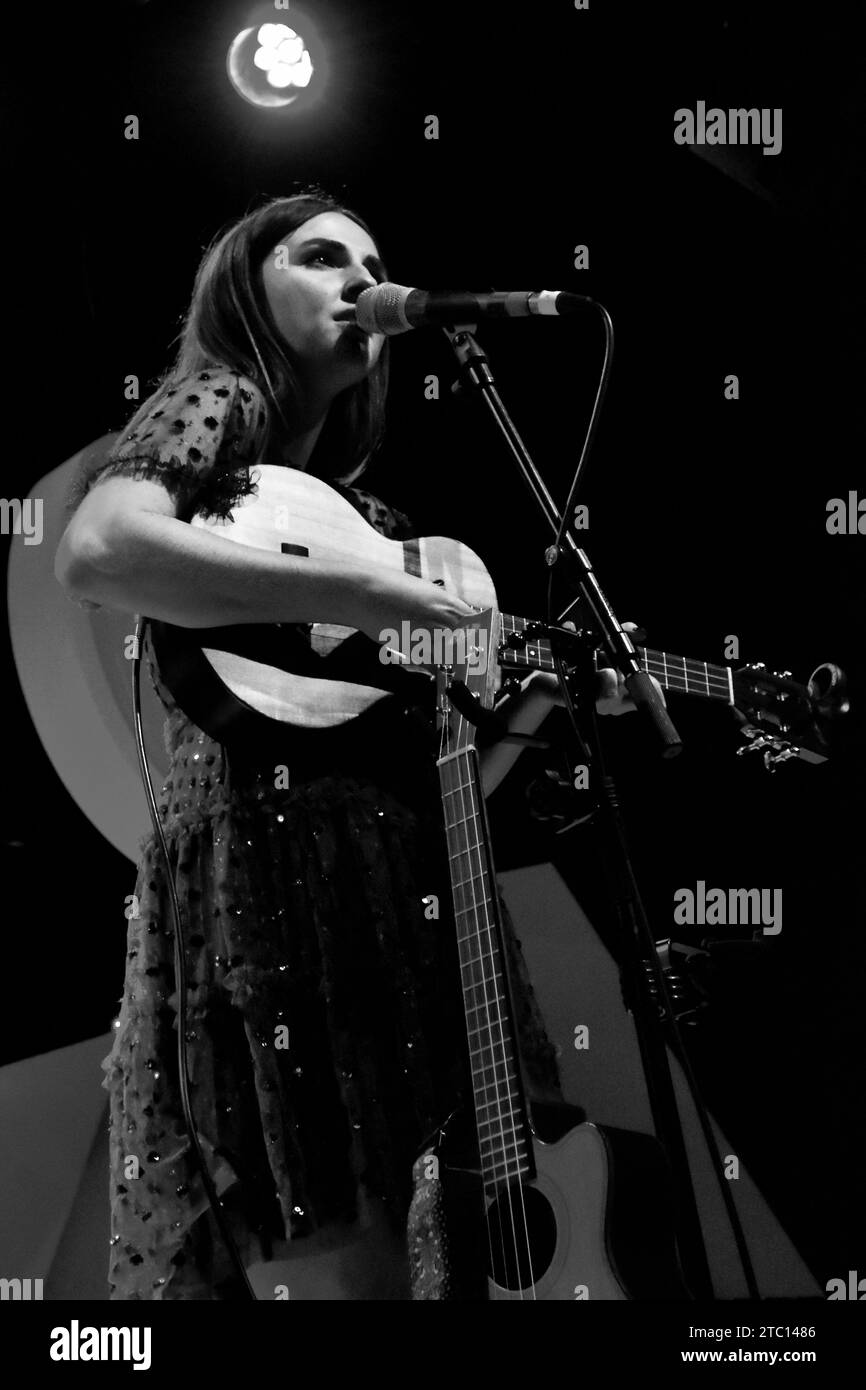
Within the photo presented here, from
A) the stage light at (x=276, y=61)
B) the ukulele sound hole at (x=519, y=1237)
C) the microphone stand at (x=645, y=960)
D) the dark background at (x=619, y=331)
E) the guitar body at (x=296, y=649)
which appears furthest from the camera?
the stage light at (x=276, y=61)

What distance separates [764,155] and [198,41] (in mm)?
1058

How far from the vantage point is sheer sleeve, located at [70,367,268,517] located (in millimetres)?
1611

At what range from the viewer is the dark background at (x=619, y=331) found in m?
2.22

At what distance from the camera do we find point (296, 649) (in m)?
1.67

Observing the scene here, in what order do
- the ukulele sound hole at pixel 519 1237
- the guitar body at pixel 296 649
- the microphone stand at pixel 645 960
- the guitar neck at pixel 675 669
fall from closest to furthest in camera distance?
the microphone stand at pixel 645 960
the ukulele sound hole at pixel 519 1237
the guitar body at pixel 296 649
the guitar neck at pixel 675 669

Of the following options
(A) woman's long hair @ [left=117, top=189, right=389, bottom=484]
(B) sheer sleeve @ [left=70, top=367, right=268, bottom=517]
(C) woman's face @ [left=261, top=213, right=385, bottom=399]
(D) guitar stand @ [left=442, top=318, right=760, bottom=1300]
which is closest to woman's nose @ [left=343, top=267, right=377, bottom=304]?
(C) woman's face @ [left=261, top=213, right=385, bottom=399]

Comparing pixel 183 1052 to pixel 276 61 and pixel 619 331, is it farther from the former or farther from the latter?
pixel 276 61

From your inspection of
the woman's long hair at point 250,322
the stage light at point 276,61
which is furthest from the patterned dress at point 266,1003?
the stage light at point 276,61

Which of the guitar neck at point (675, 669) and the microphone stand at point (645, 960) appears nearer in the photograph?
the microphone stand at point (645, 960)

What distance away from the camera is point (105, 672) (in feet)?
7.32

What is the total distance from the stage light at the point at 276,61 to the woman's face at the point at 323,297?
0.55 meters

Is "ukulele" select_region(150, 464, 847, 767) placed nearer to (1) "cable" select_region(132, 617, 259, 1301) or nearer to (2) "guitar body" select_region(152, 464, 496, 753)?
(2) "guitar body" select_region(152, 464, 496, 753)

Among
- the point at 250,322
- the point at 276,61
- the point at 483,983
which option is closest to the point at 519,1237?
the point at 483,983

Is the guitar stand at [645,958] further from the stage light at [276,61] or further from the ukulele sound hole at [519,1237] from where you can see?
the stage light at [276,61]
